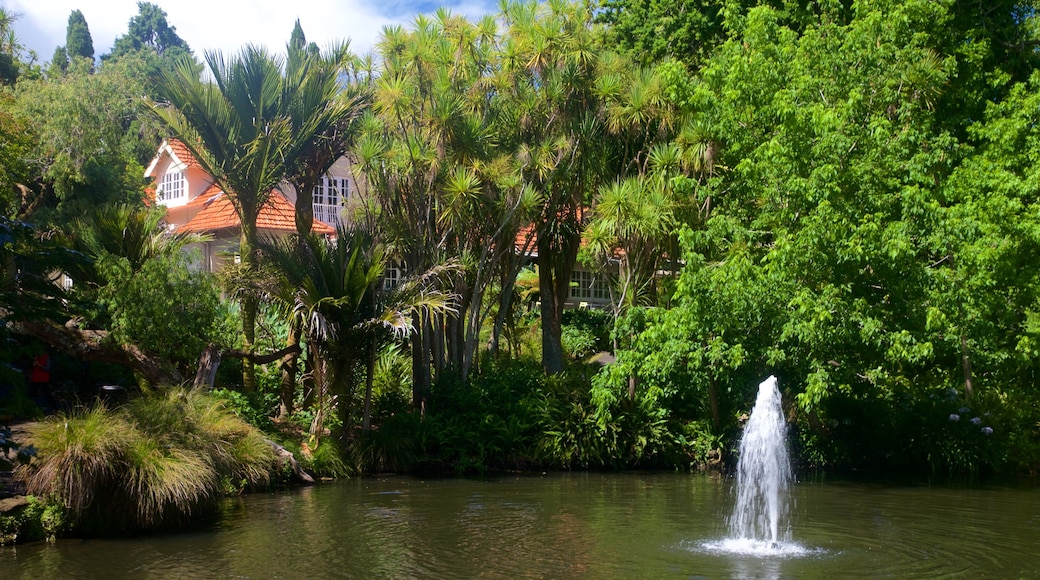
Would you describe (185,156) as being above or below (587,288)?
above

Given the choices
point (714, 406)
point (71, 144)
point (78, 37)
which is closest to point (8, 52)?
point (71, 144)

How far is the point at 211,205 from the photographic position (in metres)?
28.7

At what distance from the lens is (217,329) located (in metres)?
17.4

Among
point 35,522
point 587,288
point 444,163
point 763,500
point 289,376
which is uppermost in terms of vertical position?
point 444,163

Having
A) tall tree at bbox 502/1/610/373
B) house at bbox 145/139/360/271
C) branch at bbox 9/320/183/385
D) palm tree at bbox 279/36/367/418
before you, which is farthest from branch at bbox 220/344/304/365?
tall tree at bbox 502/1/610/373

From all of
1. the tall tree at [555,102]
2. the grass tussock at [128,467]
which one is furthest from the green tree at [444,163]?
the grass tussock at [128,467]

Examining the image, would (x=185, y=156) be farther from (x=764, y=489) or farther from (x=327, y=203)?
(x=764, y=489)

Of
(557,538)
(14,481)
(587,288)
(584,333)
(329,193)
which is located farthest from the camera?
(587,288)

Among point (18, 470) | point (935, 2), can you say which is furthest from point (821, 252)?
point (18, 470)

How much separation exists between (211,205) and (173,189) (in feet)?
15.0

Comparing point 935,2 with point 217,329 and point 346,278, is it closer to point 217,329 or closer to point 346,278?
point 346,278

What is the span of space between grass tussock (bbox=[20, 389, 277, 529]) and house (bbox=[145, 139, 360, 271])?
35.4ft

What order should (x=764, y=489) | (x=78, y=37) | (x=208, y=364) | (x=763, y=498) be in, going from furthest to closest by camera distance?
(x=78, y=37) < (x=208, y=364) < (x=764, y=489) < (x=763, y=498)

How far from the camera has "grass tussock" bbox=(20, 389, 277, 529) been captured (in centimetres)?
1167
